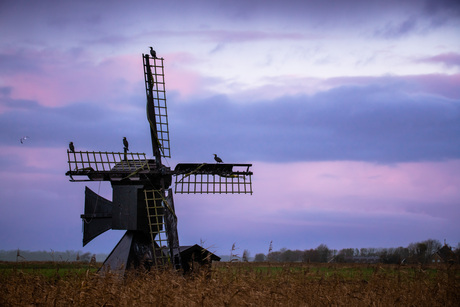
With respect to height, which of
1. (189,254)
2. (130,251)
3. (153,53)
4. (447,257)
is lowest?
(447,257)

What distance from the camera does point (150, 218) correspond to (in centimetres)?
1998

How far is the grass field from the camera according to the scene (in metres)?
8.59

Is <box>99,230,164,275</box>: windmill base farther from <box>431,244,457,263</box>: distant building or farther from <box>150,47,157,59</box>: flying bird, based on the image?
<box>431,244,457,263</box>: distant building

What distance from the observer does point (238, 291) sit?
7.42 m

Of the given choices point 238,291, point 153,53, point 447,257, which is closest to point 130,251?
point 153,53

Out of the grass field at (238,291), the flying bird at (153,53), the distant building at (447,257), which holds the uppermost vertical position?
the flying bird at (153,53)

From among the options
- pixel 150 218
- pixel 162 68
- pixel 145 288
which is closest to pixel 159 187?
pixel 150 218

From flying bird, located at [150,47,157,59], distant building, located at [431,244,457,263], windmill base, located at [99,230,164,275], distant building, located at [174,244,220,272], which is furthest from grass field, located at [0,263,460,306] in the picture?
flying bird, located at [150,47,157,59]

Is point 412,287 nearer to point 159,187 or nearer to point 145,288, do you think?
point 145,288

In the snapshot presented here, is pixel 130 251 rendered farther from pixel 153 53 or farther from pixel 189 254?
pixel 153 53

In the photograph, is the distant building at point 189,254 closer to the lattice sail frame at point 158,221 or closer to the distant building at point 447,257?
the lattice sail frame at point 158,221

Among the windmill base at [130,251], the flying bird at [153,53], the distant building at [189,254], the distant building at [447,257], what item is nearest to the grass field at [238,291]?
the distant building at [447,257]

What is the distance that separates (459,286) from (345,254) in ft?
144

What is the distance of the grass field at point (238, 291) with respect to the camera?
8.59 m
